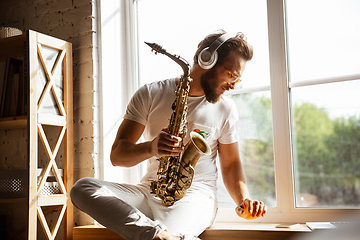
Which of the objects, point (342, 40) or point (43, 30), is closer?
point (342, 40)

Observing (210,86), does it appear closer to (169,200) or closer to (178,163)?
(178,163)

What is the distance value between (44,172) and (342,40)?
201cm

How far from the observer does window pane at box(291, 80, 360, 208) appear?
2119 millimetres

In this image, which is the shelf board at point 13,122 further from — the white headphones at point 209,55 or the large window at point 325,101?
the large window at point 325,101

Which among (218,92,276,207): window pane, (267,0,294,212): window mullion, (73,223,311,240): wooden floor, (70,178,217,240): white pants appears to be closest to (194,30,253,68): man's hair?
(267,0,294,212): window mullion

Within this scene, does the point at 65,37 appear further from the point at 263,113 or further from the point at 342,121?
the point at 342,121

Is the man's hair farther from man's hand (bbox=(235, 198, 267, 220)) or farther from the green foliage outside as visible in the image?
man's hand (bbox=(235, 198, 267, 220))

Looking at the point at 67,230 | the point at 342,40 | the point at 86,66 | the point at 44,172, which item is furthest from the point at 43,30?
the point at 342,40

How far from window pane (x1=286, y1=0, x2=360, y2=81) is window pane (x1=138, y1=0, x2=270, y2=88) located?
19cm

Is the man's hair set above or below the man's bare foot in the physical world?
above

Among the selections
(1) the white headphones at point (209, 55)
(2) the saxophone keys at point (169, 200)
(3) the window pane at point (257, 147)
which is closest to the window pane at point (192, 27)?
(3) the window pane at point (257, 147)

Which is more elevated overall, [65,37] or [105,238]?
[65,37]

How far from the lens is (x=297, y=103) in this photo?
7.49 ft

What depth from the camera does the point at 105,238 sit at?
Answer: 86.5 inches
